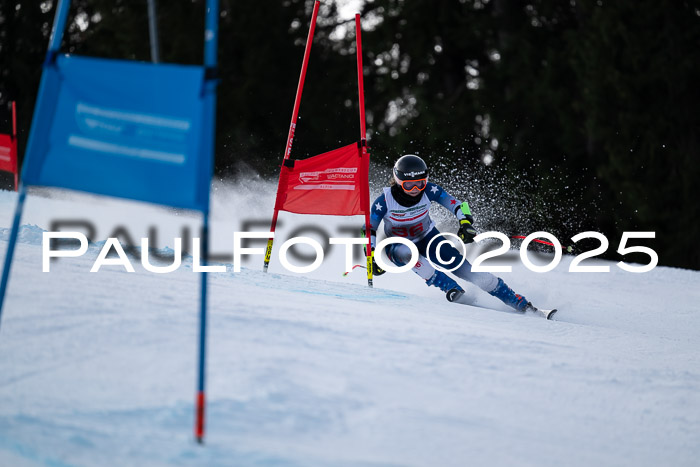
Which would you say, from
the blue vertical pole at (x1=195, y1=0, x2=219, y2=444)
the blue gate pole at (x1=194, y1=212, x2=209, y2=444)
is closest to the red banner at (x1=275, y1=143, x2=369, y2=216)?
the blue vertical pole at (x1=195, y1=0, x2=219, y2=444)

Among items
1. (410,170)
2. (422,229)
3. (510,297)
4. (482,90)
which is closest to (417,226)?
(422,229)

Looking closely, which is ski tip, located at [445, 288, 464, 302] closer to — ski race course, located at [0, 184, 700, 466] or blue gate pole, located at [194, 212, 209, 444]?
ski race course, located at [0, 184, 700, 466]

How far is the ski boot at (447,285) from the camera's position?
245 inches

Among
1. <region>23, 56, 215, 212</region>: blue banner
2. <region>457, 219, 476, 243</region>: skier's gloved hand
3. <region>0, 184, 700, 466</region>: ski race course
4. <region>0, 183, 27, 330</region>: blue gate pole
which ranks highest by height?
<region>23, 56, 215, 212</region>: blue banner

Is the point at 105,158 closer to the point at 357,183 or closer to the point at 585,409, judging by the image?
the point at 585,409

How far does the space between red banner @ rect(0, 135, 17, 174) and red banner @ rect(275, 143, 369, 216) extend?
20.6ft

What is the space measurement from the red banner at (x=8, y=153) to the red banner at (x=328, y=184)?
6.28m

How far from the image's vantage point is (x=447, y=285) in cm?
628

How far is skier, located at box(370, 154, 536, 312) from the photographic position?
20.3 feet

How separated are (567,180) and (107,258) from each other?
10.6 m

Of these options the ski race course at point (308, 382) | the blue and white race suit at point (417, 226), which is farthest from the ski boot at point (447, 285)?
the ski race course at point (308, 382)

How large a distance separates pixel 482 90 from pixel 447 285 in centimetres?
1088

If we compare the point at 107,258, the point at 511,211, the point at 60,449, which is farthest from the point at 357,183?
the point at 511,211

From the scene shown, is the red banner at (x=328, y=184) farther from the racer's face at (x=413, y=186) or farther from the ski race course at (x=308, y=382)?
the ski race course at (x=308, y=382)
